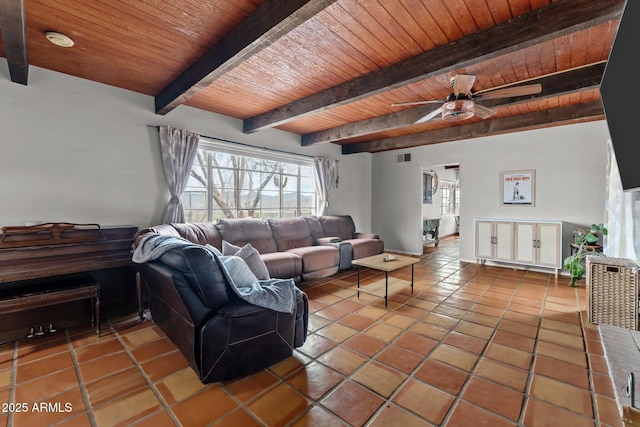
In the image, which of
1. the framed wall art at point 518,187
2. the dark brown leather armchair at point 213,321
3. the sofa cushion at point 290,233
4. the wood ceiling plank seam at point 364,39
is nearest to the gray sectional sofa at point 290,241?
the sofa cushion at point 290,233

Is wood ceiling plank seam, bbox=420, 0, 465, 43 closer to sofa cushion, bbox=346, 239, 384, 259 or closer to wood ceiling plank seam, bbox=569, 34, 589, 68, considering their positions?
wood ceiling plank seam, bbox=569, 34, 589, 68

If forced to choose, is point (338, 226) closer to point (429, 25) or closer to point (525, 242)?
point (525, 242)

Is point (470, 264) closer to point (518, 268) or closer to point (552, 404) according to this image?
point (518, 268)

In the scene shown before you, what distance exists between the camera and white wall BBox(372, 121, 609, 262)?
4312mm

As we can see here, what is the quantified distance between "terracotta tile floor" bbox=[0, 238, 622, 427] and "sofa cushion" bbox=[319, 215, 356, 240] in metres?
2.42

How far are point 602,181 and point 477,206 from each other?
1.74m

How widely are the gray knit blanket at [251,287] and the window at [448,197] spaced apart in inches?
302

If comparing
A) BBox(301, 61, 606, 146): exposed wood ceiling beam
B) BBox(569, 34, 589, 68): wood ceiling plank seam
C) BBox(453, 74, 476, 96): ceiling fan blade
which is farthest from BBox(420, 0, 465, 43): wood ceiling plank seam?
BBox(301, 61, 606, 146): exposed wood ceiling beam

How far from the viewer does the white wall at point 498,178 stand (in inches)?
170

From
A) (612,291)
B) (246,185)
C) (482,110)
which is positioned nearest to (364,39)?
(482,110)

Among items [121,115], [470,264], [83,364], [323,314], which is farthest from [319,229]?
[83,364]

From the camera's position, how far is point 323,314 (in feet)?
9.52

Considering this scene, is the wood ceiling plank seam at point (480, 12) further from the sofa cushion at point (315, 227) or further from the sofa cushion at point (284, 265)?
the sofa cushion at point (315, 227)

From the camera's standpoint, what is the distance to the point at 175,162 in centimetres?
358
